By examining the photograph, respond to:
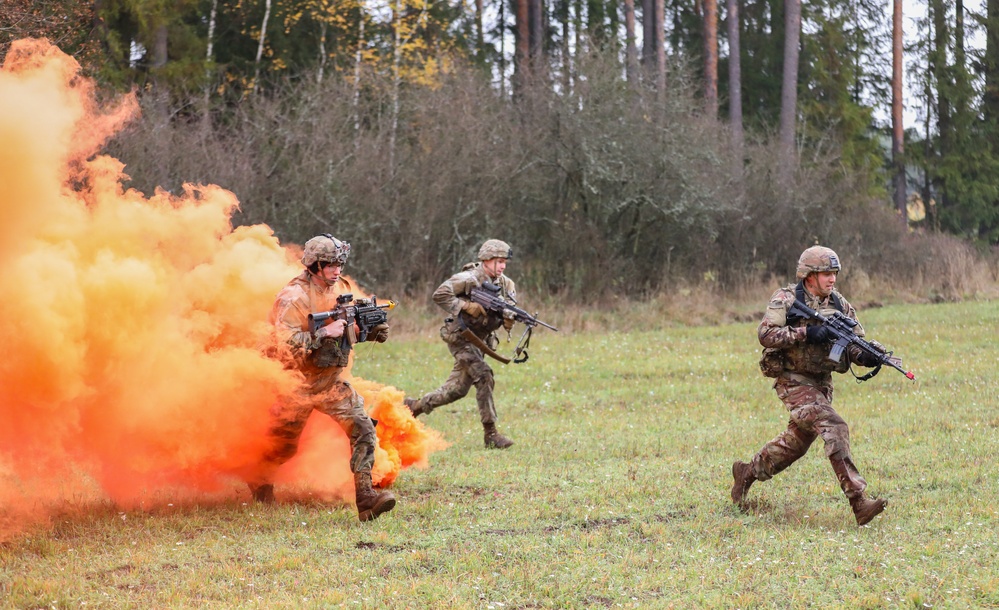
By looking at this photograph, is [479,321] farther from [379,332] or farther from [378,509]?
[378,509]

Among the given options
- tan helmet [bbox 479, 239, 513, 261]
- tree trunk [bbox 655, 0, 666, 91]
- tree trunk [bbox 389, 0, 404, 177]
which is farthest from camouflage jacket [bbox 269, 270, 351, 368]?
tree trunk [bbox 655, 0, 666, 91]

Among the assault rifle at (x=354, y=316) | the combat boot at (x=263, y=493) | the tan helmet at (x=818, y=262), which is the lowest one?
the combat boot at (x=263, y=493)

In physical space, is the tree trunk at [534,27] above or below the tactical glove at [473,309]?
above

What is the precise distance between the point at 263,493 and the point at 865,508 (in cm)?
477

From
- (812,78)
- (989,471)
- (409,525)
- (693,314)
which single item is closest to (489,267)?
(409,525)

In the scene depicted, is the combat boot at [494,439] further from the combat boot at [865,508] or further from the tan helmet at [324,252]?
the combat boot at [865,508]

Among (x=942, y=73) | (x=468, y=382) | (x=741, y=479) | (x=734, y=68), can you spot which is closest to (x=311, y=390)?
(x=468, y=382)

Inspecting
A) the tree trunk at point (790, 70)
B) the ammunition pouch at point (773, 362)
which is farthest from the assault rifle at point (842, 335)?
the tree trunk at point (790, 70)

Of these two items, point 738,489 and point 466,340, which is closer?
point 738,489

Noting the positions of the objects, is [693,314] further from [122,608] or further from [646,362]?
[122,608]

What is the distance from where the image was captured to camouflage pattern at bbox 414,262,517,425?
1116cm

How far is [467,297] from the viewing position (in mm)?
11219

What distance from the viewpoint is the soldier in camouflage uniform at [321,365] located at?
324 inches

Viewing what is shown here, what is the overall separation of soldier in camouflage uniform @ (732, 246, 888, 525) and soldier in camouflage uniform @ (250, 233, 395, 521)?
2.98 metres
